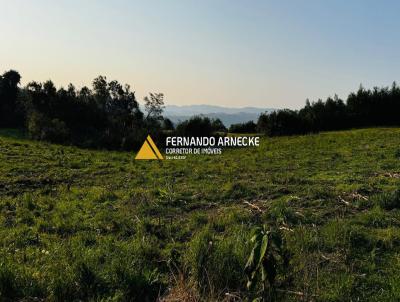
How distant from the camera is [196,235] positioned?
20.4 ft

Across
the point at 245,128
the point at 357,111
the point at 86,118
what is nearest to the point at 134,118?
the point at 86,118

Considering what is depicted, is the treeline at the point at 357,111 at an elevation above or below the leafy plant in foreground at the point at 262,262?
above

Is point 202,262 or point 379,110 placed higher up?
point 379,110

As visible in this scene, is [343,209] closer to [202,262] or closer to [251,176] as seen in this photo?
[202,262]

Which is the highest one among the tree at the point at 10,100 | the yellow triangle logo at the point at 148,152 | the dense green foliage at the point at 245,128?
the tree at the point at 10,100

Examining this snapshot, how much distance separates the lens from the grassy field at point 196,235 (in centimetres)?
457

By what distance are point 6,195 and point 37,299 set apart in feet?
27.2

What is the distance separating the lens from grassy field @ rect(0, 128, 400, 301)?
4.57 m

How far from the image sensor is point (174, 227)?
25.1 feet

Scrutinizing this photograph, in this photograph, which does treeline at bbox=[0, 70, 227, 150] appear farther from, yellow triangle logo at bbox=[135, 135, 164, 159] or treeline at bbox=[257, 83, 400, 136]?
treeline at bbox=[257, 83, 400, 136]

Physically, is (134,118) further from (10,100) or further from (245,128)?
(10,100)

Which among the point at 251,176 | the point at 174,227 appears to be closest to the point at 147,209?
the point at 174,227

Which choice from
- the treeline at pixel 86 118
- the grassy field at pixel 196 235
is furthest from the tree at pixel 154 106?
the grassy field at pixel 196 235

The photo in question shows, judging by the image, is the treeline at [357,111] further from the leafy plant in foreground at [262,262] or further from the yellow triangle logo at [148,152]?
the leafy plant in foreground at [262,262]
